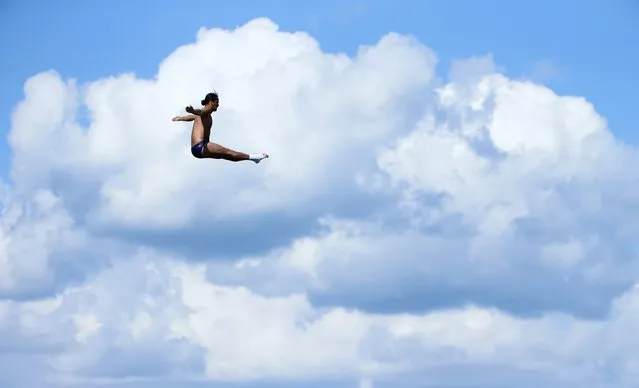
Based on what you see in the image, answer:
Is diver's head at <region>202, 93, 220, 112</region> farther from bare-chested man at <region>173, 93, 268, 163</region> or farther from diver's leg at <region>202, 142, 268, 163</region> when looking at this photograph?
diver's leg at <region>202, 142, 268, 163</region>

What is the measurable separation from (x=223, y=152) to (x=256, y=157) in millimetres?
2010

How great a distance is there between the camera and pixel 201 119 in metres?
73.3

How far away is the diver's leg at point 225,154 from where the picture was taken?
238 feet

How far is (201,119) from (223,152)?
2536 mm

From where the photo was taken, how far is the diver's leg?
238 feet

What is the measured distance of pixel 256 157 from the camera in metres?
72.8

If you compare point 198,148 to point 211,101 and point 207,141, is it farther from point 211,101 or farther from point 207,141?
point 211,101

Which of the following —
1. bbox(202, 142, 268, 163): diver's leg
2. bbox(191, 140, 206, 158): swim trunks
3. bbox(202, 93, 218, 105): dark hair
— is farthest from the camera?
bbox(191, 140, 206, 158): swim trunks

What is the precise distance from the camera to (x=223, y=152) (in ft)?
238

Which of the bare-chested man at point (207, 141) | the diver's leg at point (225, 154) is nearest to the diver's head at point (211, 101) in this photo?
the bare-chested man at point (207, 141)

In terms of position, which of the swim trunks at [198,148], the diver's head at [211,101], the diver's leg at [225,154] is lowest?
the diver's leg at [225,154]

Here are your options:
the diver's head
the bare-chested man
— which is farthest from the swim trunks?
the diver's head

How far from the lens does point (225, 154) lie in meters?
72.8

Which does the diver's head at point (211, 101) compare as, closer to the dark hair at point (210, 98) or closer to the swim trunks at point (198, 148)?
the dark hair at point (210, 98)
